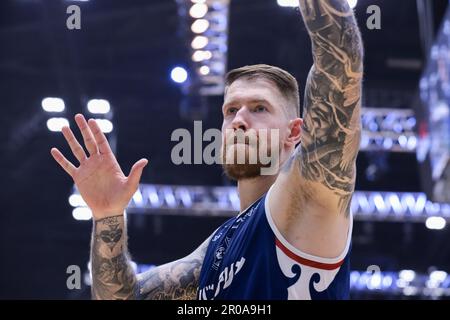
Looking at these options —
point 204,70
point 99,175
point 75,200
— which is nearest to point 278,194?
point 99,175

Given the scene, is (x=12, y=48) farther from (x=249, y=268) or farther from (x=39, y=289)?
(x=249, y=268)

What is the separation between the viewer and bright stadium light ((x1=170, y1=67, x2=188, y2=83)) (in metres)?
9.84

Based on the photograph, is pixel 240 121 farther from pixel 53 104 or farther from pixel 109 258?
pixel 53 104

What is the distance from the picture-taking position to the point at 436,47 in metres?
7.91

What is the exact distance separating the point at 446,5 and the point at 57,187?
659 cm

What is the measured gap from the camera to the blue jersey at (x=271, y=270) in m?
2.41

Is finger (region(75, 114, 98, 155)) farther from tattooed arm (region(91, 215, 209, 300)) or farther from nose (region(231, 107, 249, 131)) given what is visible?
nose (region(231, 107, 249, 131))

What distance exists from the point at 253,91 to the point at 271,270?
28.9 inches

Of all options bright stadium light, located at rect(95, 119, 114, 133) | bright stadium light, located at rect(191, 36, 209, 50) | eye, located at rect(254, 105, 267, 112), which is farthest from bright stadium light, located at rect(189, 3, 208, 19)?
eye, located at rect(254, 105, 267, 112)

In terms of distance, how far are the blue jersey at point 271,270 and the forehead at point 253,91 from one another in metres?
0.43

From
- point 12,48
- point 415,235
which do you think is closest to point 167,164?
point 12,48

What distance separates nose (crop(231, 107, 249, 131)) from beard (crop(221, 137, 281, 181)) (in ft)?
0.16

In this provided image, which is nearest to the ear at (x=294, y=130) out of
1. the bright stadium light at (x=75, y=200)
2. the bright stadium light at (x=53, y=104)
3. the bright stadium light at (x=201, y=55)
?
the bright stadium light at (x=201, y=55)
